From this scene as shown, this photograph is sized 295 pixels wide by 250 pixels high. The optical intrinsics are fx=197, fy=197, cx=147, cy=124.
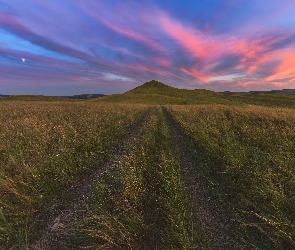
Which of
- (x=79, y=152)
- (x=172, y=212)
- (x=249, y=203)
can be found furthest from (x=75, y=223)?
(x=79, y=152)

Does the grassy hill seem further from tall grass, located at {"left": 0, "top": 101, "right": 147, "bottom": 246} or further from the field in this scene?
the field

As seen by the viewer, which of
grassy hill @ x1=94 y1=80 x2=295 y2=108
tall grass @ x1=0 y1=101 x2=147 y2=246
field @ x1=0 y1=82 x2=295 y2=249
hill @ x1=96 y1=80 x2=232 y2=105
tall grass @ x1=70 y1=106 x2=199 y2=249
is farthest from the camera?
hill @ x1=96 y1=80 x2=232 y2=105

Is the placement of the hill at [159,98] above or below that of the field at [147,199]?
above

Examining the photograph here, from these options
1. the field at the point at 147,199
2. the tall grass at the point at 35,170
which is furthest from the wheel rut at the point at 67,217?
the tall grass at the point at 35,170

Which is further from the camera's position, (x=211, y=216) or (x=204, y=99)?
(x=204, y=99)

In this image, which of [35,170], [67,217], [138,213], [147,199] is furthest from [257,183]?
[35,170]

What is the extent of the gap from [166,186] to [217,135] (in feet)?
24.2

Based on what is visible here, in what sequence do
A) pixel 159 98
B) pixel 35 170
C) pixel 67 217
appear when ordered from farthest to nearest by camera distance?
pixel 159 98 < pixel 35 170 < pixel 67 217

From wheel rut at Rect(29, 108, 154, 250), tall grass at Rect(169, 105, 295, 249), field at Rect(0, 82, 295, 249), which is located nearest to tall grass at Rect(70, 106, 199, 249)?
field at Rect(0, 82, 295, 249)

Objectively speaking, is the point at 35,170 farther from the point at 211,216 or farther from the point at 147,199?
the point at 211,216

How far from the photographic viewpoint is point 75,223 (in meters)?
4.77

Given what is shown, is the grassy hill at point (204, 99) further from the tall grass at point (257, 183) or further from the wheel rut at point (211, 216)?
the wheel rut at point (211, 216)

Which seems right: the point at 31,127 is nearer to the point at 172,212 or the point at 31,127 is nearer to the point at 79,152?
the point at 79,152

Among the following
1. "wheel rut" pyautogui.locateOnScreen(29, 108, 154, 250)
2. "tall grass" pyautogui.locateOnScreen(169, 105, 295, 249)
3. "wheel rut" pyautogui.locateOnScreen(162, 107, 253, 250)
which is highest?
"tall grass" pyautogui.locateOnScreen(169, 105, 295, 249)
